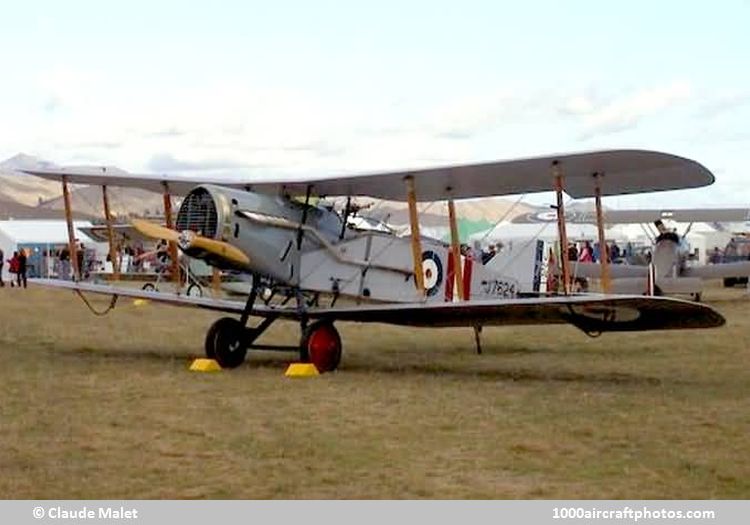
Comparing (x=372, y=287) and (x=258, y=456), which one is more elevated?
(x=372, y=287)

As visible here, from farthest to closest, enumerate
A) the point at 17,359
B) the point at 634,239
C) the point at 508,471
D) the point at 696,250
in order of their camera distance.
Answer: the point at 634,239 < the point at 696,250 < the point at 17,359 < the point at 508,471

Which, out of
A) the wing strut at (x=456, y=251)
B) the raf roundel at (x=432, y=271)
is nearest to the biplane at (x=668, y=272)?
the raf roundel at (x=432, y=271)

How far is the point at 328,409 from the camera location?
29.3 ft

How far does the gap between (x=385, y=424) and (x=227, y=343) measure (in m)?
4.29

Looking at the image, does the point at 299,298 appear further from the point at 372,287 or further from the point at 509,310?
the point at 509,310

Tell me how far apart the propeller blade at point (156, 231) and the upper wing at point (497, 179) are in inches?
40.0

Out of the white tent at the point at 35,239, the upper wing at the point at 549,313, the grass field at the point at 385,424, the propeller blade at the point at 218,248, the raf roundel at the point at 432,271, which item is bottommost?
the grass field at the point at 385,424

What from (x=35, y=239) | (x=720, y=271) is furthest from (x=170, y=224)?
(x=35, y=239)

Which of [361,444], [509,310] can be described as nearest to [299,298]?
[509,310]

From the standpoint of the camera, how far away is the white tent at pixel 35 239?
138 ft

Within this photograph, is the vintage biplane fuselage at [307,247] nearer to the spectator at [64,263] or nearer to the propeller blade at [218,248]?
the propeller blade at [218,248]

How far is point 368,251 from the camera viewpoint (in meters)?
12.2

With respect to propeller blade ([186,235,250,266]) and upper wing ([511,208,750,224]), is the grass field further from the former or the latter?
upper wing ([511,208,750,224])

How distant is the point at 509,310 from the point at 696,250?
45.2 meters
